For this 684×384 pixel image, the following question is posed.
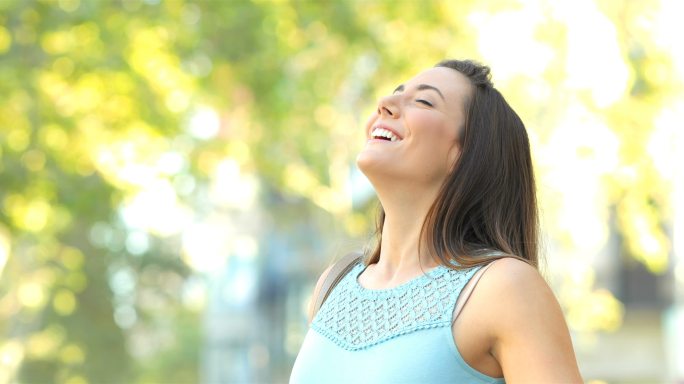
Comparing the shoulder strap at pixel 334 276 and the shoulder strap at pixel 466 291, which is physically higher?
the shoulder strap at pixel 334 276

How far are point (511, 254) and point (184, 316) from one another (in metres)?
41.5

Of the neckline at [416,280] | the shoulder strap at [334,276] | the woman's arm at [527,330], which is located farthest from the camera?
the shoulder strap at [334,276]

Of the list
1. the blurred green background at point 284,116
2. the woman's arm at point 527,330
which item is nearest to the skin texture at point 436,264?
the woman's arm at point 527,330

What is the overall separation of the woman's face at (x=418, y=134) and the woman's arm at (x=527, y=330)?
14.7 inches

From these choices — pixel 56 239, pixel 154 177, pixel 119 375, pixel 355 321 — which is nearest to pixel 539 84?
pixel 154 177

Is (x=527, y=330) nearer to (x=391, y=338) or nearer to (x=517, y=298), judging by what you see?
(x=517, y=298)

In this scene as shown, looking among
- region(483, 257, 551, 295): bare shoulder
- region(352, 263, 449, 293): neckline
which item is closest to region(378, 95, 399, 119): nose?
region(352, 263, 449, 293): neckline

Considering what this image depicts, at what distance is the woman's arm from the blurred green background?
4.64 ft

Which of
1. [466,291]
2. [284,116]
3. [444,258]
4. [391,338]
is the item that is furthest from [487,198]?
[284,116]

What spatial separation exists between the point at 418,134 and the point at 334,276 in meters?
0.46

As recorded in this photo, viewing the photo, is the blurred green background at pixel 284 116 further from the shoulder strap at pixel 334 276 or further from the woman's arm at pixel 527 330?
the woman's arm at pixel 527 330

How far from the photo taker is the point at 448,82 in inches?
103

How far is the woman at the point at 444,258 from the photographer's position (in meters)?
2.23

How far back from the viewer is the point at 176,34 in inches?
433
